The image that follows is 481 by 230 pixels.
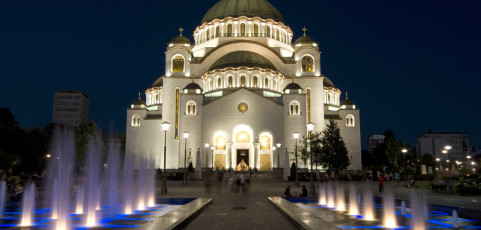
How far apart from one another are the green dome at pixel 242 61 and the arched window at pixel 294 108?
5.87 m

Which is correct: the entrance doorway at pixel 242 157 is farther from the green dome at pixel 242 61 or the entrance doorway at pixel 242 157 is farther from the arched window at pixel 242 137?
the green dome at pixel 242 61

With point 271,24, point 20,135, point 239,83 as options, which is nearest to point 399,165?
point 239,83

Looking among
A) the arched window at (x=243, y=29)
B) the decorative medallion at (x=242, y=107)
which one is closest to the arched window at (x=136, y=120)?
the decorative medallion at (x=242, y=107)

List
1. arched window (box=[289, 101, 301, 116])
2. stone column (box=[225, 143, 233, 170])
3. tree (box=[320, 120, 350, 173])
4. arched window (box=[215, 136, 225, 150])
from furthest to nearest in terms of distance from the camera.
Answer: arched window (box=[289, 101, 301, 116]) < arched window (box=[215, 136, 225, 150]) < stone column (box=[225, 143, 233, 170]) < tree (box=[320, 120, 350, 173])

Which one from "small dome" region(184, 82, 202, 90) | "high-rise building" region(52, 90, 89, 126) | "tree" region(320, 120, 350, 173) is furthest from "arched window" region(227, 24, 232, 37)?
"high-rise building" region(52, 90, 89, 126)

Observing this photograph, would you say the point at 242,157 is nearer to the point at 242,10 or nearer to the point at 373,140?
the point at 242,10

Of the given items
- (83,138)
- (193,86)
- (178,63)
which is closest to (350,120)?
(193,86)

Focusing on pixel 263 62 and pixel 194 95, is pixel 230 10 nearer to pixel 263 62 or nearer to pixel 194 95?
pixel 263 62

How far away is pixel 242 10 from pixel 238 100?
1629cm

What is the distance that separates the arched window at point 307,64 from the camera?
4922 centimetres

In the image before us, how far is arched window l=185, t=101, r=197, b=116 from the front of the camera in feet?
140

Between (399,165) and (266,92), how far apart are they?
1842 cm

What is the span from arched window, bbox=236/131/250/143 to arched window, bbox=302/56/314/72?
42.5ft

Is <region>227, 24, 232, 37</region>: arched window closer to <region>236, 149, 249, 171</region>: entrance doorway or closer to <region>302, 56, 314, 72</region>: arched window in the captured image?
<region>302, 56, 314, 72</region>: arched window
